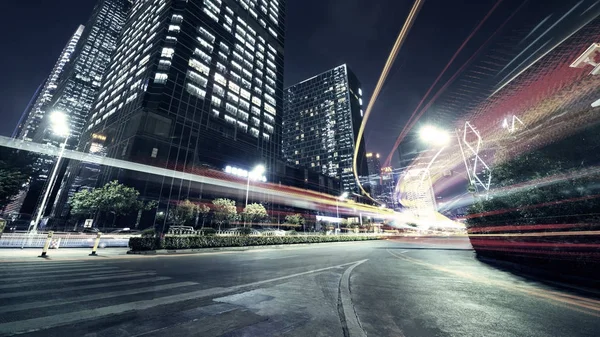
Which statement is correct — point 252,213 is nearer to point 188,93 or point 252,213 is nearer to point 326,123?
point 188,93

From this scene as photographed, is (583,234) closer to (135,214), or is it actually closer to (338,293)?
(338,293)

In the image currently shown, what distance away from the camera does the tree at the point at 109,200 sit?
111 ft

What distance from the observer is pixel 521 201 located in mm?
9844

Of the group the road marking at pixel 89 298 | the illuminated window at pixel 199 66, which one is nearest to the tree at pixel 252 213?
the illuminated window at pixel 199 66

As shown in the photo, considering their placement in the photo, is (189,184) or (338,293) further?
(189,184)

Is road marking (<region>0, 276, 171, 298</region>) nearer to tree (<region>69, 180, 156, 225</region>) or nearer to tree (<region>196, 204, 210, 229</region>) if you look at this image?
tree (<region>69, 180, 156, 225</region>)

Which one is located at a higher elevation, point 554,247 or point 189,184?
point 189,184

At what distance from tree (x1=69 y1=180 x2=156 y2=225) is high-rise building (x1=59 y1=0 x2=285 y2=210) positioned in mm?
6041

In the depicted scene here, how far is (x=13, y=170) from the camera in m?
23.0

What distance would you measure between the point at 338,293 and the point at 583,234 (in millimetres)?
8471

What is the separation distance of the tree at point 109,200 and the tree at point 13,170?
930 centimetres

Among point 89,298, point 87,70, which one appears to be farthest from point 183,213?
point 87,70

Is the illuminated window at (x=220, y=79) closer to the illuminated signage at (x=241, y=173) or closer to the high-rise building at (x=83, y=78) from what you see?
the illuminated signage at (x=241, y=173)

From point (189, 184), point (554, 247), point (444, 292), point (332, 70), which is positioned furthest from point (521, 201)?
point (332, 70)
